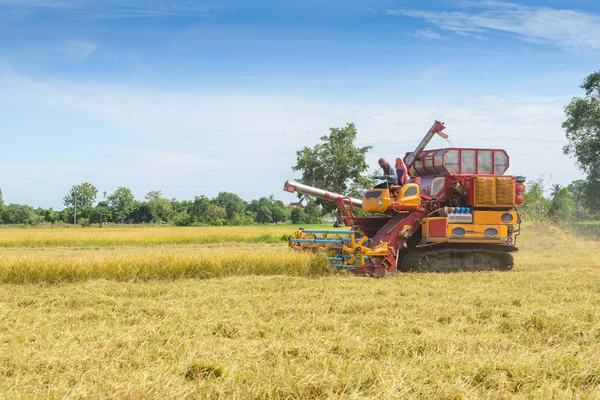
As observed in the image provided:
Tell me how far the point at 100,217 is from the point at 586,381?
7170 centimetres

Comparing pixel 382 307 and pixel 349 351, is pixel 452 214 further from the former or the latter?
pixel 349 351

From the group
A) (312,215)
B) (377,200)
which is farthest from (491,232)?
(312,215)

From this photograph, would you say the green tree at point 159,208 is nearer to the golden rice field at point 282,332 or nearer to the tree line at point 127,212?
the tree line at point 127,212

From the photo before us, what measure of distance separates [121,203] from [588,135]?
59490 millimetres

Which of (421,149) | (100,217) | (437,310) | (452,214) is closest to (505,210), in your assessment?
(452,214)

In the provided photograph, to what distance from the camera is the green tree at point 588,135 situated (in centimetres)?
3069

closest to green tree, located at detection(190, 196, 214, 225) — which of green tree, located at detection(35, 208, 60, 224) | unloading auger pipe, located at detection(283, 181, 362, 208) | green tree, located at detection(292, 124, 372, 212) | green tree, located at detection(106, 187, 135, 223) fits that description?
green tree, located at detection(106, 187, 135, 223)

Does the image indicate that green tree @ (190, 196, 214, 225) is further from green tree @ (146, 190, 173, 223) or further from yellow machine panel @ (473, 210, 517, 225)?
yellow machine panel @ (473, 210, 517, 225)

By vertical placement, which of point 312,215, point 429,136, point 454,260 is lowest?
point 454,260

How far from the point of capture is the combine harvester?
1079 cm

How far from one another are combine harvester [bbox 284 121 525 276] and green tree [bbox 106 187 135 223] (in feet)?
218

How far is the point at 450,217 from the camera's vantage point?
10859 millimetres

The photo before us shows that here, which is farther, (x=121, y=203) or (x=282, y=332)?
(x=121, y=203)

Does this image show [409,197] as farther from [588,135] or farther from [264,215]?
[264,215]
